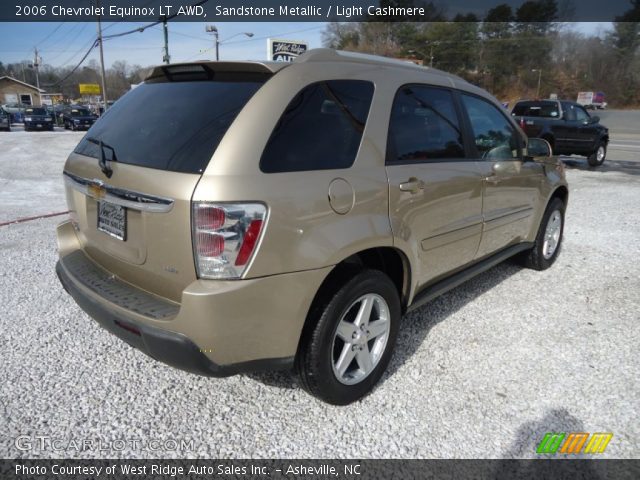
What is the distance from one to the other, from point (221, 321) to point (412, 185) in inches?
52.6

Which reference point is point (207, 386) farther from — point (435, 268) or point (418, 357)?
point (435, 268)

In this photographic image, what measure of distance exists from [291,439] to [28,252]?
4.05 meters

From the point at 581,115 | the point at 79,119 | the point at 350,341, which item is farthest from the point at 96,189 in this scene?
the point at 79,119

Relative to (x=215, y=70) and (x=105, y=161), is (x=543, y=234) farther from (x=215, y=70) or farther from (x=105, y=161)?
(x=105, y=161)

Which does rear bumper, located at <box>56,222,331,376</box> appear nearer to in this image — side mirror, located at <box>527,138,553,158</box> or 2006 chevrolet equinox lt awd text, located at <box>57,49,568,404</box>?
2006 chevrolet equinox lt awd text, located at <box>57,49,568,404</box>

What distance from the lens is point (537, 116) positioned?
542 inches

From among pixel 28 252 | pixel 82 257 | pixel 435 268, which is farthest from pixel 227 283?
pixel 28 252

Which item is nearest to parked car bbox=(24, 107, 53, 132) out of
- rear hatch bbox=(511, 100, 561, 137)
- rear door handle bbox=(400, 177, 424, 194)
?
rear hatch bbox=(511, 100, 561, 137)

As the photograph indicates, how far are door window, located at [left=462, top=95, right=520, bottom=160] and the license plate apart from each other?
244 centimetres

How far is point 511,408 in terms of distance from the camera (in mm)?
2477

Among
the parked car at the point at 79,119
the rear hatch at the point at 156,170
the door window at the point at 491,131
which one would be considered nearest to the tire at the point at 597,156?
the door window at the point at 491,131

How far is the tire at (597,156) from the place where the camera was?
1373cm

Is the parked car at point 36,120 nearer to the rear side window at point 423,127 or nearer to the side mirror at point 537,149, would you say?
the side mirror at point 537,149

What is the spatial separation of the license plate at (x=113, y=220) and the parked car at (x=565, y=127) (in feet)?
Result: 44.5
